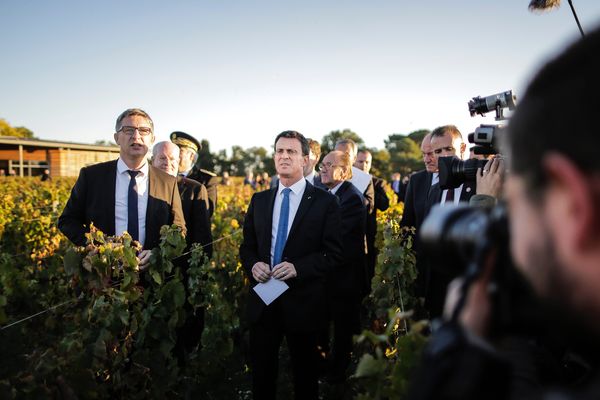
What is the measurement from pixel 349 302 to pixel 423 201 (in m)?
A: 1.47

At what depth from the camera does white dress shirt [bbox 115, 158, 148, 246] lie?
A: 3.52 metres

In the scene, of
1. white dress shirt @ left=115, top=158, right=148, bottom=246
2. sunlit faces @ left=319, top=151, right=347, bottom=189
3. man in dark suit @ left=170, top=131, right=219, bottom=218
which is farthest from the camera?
man in dark suit @ left=170, top=131, right=219, bottom=218

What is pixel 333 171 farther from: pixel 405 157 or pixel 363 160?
pixel 405 157

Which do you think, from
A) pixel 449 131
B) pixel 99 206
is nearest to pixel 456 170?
pixel 449 131

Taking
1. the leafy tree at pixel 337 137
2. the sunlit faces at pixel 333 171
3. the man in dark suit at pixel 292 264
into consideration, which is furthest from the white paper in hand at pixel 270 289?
the leafy tree at pixel 337 137

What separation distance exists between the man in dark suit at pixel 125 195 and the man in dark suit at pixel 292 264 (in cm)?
84

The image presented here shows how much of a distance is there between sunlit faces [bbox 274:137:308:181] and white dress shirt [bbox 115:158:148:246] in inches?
45.7

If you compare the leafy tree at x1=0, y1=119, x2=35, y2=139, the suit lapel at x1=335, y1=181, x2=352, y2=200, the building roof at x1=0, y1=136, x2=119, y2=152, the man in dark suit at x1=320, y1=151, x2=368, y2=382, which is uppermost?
the leafy tree at x1=0, y1=119, x2=35, y2=139

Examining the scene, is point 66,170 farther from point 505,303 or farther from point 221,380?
point 505,303

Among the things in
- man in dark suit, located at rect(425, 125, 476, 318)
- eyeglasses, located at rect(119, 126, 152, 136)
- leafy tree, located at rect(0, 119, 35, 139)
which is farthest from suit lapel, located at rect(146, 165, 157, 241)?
leafy tree, located at rect(0, 119, 35, 139)

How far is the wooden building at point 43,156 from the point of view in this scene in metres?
31.2

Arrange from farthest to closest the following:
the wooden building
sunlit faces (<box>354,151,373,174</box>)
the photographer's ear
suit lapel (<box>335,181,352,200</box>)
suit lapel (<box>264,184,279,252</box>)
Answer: the wooden building < sunlit faces (<box>354,151,373,174</box>) < suit lapel (<box>335,181,352,200</box>) < suit lapel (<box>264,184,279,252</box>) < the photographer's ear

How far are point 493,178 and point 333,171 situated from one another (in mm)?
2901

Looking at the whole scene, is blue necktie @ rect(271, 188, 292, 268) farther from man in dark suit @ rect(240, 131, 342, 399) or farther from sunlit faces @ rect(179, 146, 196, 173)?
sunlit faces @ rect(179, 146, 196, 173)
